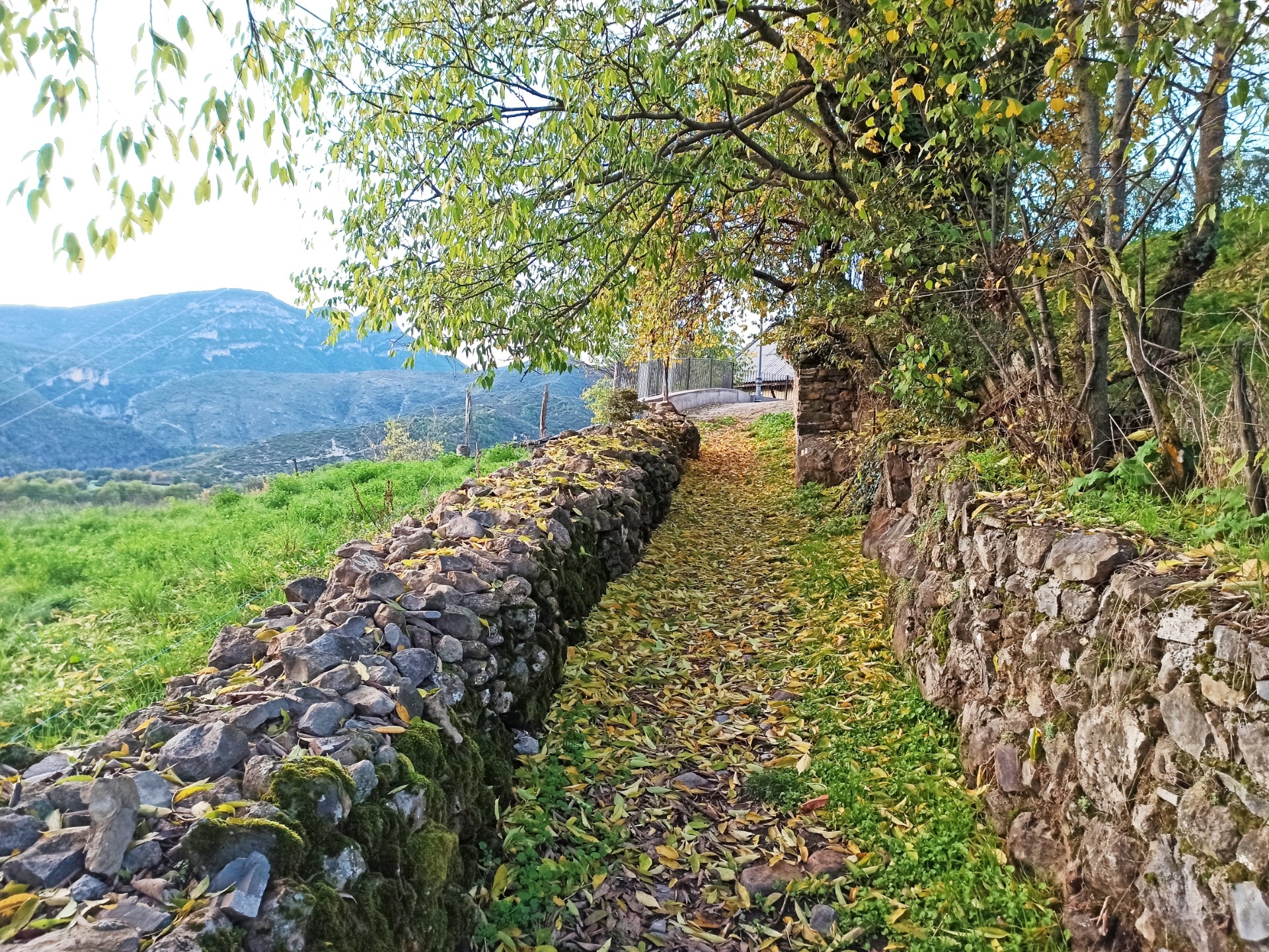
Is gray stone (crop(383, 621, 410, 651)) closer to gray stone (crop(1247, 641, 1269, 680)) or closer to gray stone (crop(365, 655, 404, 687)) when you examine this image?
gray stone (crop(365, 655, 404, 687))

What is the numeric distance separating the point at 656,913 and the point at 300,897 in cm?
162

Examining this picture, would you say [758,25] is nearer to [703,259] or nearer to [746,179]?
[746,179]

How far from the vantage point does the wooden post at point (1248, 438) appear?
103 inches

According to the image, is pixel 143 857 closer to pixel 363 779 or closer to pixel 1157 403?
pixel 363 779

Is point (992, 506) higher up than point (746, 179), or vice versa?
point (746, 179)

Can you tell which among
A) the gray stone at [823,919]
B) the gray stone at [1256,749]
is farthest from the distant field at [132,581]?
the gray stone at [1256,749]

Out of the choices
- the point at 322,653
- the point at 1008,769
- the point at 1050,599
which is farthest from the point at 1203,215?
the point at 322,653

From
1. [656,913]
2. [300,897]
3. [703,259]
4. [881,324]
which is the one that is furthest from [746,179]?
[300,897]

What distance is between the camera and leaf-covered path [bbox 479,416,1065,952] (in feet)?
8.86

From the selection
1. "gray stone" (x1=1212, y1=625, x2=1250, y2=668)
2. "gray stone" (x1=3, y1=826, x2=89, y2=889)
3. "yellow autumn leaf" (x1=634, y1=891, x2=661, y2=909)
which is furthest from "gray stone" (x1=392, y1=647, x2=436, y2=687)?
"gray stone" (x1=1212, y1=625, x2=1250, y2=668)

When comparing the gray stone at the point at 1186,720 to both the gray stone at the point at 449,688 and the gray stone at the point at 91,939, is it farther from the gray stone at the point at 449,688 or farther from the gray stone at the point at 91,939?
the gray stone at the point at 91,939

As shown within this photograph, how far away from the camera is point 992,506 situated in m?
4.00

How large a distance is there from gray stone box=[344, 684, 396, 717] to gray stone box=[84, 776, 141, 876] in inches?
30.9

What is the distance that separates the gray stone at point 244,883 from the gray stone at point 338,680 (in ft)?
2.79
